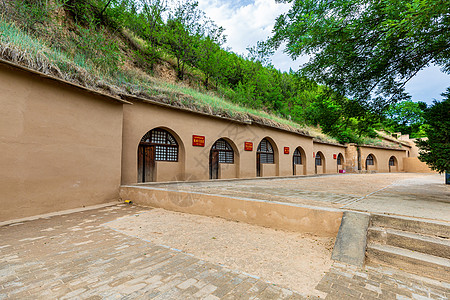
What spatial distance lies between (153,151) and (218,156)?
3469 mm

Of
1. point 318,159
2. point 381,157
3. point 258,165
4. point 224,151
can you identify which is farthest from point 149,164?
point 381,157

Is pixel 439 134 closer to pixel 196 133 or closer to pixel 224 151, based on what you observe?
pixel 196 133

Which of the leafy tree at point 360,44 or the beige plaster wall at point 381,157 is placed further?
the beige plaster wall at point 381,157

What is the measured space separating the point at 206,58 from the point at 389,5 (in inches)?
577

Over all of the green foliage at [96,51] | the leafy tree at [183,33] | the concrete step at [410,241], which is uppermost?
the leafy tree at [183,33]

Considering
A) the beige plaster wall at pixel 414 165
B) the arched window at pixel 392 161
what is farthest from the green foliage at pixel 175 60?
the beige plaster wall at pixel 414 165

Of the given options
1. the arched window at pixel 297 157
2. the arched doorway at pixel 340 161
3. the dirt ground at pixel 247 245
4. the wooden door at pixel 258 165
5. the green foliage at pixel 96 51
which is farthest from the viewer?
the arched doorway at pixel 340 161

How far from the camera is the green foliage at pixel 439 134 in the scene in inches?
179

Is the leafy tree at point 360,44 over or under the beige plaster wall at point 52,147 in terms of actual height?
over

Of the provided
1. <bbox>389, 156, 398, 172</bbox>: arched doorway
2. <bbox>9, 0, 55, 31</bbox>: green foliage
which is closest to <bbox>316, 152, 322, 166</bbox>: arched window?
<bbox>389, 156, 398, 172</bbox>: arched doorway

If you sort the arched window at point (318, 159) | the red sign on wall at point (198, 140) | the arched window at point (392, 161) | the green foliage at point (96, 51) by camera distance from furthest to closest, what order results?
1. the arched window at point (392, 161)
2. the arched window at point (318, 159)
3. the red sign on wall at point (198, 140)
4. the green foliage at point (96, 51)

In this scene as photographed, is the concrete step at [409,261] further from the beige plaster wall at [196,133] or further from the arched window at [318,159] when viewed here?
the arched window at [318,159]

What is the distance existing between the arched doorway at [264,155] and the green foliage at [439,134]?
8182 mm

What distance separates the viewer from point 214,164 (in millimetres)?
10336
